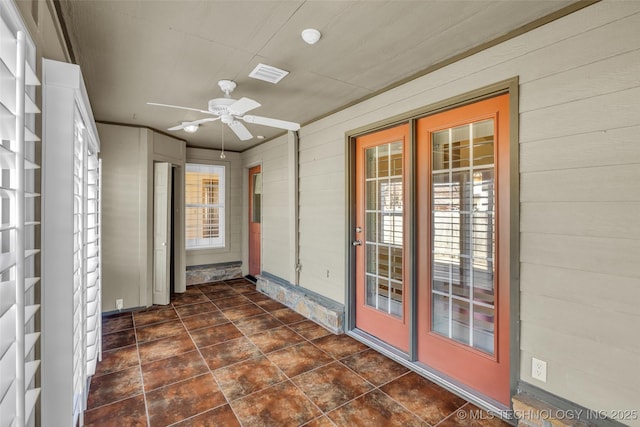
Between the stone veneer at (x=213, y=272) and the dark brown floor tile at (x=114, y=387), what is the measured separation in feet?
9.54

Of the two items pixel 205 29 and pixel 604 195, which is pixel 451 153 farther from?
pixel 205 29

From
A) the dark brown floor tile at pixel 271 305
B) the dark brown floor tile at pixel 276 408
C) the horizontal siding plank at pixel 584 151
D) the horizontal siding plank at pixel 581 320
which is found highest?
the horizontal siding plank at pixel 584 151

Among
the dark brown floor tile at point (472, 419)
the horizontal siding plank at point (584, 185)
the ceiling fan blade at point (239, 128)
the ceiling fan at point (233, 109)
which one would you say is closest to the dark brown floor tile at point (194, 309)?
the ceiling fan blade at point (239, 128)

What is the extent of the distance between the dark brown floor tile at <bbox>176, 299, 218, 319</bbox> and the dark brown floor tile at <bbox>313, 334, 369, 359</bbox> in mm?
1787

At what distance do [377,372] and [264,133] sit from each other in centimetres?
356

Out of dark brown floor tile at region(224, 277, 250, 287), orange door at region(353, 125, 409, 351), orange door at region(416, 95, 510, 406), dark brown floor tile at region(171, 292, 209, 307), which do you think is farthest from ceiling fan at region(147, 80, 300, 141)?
dark brown floor tile at region(224, 277, 250, 287)

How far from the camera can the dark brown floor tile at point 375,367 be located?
103 inches

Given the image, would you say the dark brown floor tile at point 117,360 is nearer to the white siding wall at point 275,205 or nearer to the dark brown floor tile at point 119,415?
the dark brown floor tile at point 119,415

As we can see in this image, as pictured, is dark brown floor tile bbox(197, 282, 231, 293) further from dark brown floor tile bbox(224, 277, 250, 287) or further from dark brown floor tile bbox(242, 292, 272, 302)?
dark brown floor tile bbox(242, 292, 272, 302)

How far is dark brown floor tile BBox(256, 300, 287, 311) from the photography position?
4.34 m

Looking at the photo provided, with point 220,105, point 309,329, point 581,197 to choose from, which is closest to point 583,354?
point 581,197

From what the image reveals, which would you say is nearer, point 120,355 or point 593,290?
point 593,290

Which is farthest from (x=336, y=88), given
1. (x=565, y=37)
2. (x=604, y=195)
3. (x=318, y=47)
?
(x=604, y=195)

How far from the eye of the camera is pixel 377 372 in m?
2.69
